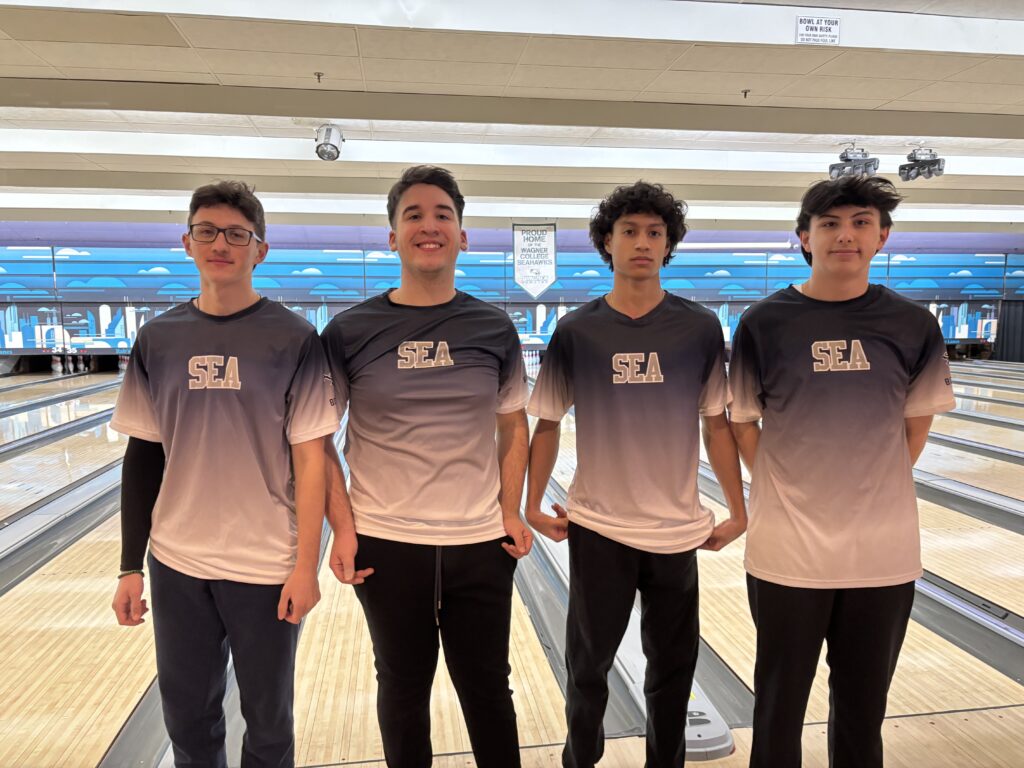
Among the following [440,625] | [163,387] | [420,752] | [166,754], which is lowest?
[166,754]

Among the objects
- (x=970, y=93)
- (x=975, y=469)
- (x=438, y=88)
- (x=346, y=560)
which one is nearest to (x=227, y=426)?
(x=346, y=560)

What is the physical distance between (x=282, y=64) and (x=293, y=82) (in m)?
0.24

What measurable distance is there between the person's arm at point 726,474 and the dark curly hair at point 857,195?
500 mm

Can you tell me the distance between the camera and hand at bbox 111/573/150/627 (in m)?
1.36

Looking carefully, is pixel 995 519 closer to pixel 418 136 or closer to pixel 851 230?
pixel 851 230

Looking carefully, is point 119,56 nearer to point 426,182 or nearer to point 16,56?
point 16,56

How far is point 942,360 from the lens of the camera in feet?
4.57

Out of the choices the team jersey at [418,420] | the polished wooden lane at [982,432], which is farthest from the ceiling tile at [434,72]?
the polished wooden lane at [982,432]

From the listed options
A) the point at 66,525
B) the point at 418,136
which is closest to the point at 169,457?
the point at 66,525

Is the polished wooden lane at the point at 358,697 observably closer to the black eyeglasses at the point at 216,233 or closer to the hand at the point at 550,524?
the hand at the point at 550,524

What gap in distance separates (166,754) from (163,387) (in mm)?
1075

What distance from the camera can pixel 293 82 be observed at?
3.83 meters

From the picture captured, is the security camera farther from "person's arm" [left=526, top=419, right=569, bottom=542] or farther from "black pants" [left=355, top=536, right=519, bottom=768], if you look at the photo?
"black pants" [left=355, top=536, right=519, bottom=768]

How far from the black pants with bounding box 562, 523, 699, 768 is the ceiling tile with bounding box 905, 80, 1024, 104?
396 cm
